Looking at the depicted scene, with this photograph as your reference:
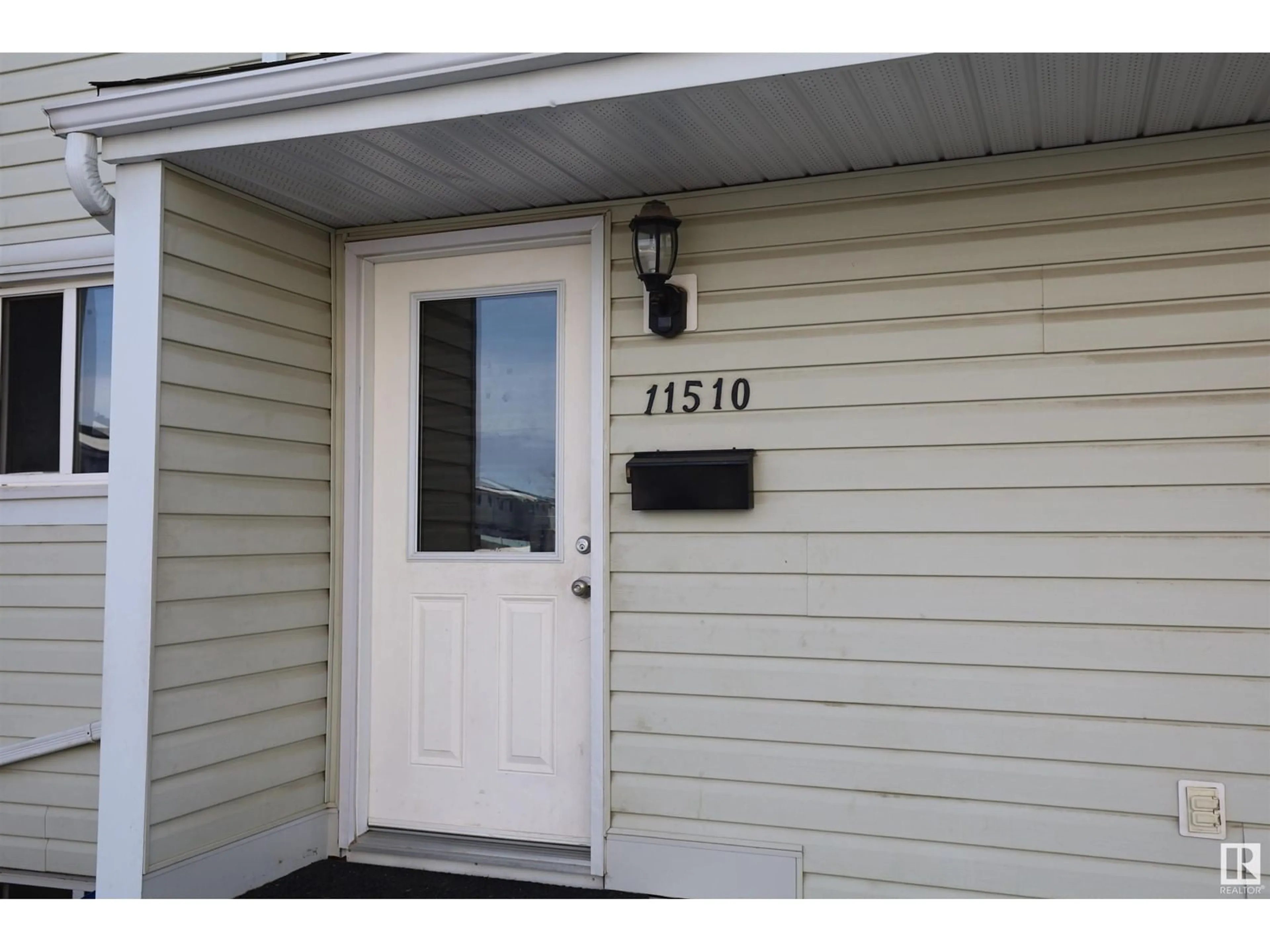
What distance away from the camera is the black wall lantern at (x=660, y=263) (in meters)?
3.08

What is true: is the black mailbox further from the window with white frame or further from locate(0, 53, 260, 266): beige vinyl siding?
locate(0, 53, 260, 266): beige vinyl siding

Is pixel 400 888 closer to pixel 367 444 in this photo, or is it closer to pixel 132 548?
pixel 132 548

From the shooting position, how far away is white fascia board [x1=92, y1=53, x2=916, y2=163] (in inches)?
94.1

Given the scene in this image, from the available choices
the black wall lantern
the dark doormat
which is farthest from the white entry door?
the black wall lantern

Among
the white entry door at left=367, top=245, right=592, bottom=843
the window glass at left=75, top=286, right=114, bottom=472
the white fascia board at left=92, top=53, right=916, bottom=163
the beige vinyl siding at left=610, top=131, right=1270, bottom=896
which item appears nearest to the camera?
the white fascia board at left=92, top=53, right=916, bottom=163

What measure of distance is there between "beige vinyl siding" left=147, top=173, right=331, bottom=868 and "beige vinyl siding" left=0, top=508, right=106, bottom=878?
1043 mm

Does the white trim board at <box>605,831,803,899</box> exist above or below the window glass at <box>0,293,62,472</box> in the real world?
below

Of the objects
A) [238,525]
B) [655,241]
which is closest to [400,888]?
[238,525]

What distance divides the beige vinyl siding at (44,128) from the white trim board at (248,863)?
95.7 inches

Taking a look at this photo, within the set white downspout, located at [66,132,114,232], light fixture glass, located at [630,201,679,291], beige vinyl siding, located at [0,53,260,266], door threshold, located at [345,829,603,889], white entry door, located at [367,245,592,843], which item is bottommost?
door threshold, located at [345,829,603,889]

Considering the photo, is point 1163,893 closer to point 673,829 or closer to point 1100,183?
point 673,829

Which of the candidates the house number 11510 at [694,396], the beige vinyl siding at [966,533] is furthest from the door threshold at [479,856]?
the house number 11510 at [694,396]

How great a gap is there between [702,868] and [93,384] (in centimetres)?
301

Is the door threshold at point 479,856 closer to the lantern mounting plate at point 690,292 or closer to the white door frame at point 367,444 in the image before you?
the white door frame at point 367,444
